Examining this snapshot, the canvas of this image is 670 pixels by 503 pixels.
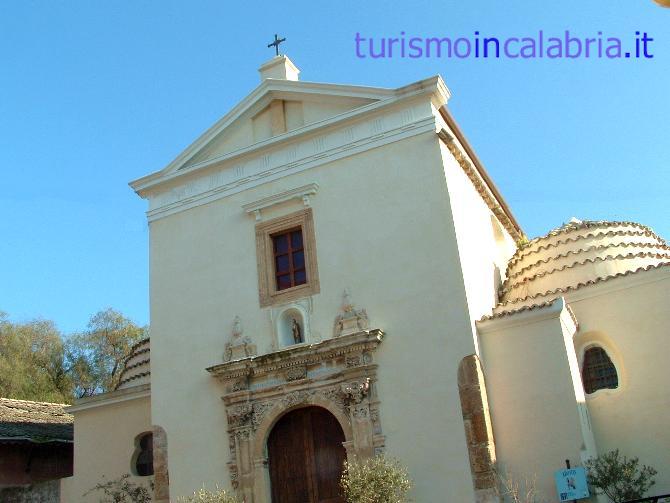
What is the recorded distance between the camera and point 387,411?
47.2 feet

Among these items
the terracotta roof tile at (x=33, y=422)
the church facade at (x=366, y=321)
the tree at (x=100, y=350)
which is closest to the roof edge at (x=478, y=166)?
the church facade at (x=366, y=321)

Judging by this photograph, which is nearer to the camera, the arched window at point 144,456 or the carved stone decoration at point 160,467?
the carved stone decoration at point 160,467

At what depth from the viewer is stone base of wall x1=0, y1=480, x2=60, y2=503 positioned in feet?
64.5

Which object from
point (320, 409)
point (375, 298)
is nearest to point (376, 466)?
point (320, 409)

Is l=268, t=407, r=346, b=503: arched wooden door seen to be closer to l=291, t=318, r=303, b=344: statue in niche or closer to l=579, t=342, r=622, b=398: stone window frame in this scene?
l=291, t=318, r=303, b=344: statue in niche

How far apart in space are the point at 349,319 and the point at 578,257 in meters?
5.31

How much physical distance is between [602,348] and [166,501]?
29.2ft

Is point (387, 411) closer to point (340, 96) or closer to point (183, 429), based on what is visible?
point (183, 429)

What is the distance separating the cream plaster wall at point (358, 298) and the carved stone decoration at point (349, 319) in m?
0.13

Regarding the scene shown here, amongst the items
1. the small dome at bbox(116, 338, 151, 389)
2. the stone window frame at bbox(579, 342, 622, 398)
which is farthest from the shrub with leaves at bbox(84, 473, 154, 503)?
the stone window frame at bbox(579, 342, 622, 398)

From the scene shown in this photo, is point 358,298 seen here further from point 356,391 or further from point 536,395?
point 536,395

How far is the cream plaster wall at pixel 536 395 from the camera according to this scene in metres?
13.5

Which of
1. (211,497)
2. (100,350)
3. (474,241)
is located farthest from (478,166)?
(100,350)

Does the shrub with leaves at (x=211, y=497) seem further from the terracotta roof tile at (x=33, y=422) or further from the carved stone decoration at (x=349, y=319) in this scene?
the terracotta roof tile at (x=33, y=422)
